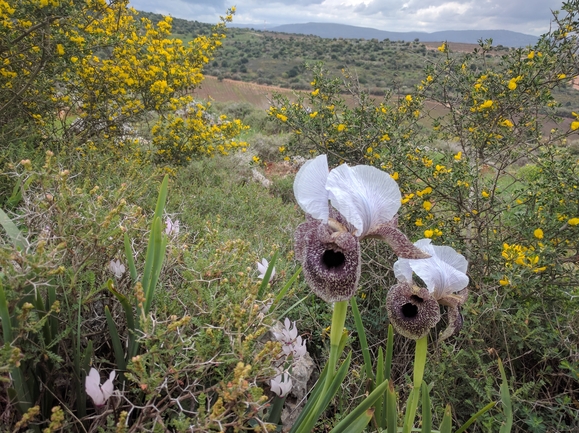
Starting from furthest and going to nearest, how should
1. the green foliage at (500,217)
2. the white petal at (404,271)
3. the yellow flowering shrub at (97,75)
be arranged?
the yellow flowering shrub at (97,75), the green foliage at (500,217), the white petal at (404,271)

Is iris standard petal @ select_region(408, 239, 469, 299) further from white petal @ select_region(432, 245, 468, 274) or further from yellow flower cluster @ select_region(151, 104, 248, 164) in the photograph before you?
yellow flower cluster @ select_region(151, 104, 248, 164)

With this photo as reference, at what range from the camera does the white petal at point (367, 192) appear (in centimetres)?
91

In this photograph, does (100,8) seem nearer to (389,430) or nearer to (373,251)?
(373,251)

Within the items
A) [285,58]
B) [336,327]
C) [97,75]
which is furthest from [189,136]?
[285,58]

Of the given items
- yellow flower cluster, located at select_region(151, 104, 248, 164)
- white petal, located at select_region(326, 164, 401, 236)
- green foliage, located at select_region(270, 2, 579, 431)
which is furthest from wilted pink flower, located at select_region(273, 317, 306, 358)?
yellow flower cluster, located at select_region(151, 104, 248, 164)

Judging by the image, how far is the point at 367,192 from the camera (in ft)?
3.09

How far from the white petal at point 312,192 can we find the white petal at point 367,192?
40mm

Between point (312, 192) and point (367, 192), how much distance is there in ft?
0.44

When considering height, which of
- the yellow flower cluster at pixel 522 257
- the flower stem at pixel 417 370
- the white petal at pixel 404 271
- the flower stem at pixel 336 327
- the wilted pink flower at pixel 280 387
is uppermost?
the white petal at pixel 404 271

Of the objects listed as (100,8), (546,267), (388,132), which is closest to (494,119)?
(388,132)

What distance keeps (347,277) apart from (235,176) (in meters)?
5.24

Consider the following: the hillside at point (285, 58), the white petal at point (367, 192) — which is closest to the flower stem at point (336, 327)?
the white petal at point (367, 192)

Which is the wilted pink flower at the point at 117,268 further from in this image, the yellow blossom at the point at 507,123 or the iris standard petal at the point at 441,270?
the yellow blossom at the point at 507,123

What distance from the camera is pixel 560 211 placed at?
242 centimetres
